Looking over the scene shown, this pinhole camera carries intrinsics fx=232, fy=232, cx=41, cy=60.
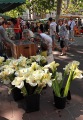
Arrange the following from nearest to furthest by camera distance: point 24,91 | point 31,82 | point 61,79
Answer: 1. point 31,82
2. point 24,91
3. point 61,79

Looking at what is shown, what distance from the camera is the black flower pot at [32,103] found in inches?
165

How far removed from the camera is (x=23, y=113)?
4332 millimetres

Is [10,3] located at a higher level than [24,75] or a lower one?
higher

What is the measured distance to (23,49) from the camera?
686 cm

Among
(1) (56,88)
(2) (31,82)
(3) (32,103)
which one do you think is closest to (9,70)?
(2) (31,82)

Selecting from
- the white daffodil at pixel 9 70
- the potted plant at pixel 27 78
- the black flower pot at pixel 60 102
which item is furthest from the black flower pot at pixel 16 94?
the black flower pot at pixel 60 102

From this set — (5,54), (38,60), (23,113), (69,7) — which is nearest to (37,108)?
(23,113)

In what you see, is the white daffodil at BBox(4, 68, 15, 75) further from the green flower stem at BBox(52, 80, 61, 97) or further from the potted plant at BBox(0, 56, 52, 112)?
the green flower stem at BBox(52, 80, 61, 97)

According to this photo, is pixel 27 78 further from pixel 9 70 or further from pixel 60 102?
pixel 60 102

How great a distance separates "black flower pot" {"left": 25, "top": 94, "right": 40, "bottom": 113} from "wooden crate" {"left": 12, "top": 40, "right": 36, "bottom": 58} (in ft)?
8.83

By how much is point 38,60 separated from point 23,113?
1114mm

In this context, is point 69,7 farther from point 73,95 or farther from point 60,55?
point 73,95

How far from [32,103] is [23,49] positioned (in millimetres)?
2854

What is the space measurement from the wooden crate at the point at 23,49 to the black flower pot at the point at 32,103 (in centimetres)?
269
